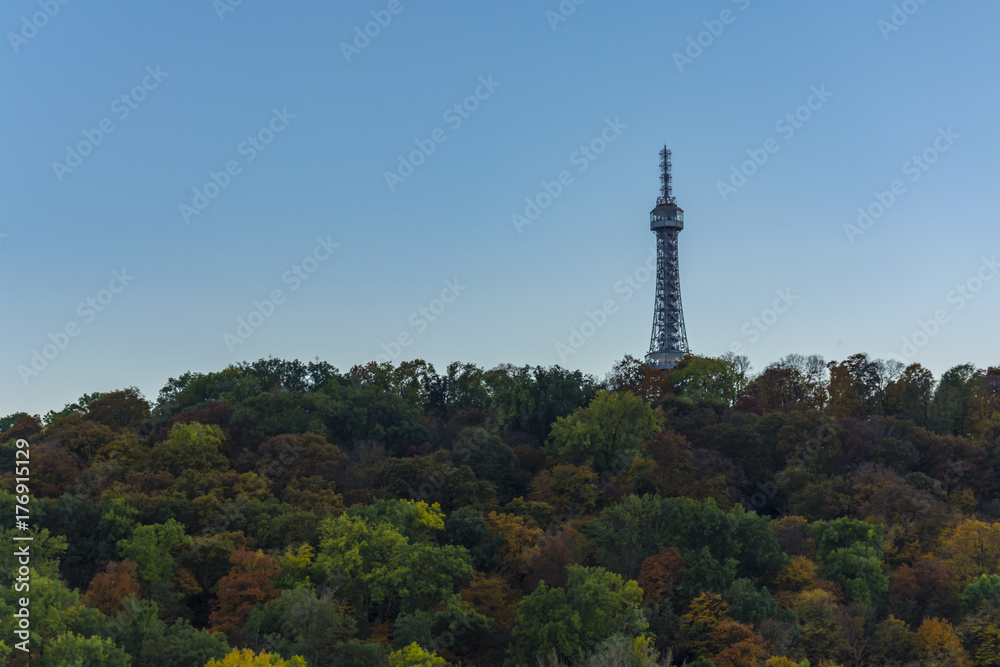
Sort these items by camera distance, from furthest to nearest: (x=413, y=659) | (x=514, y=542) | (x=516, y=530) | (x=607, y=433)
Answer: (x=607, y=433)
(x=516, y=530)
(x=514, y=542)
(x=413, y=659)

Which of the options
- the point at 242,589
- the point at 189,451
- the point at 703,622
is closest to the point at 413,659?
the point at 242,589

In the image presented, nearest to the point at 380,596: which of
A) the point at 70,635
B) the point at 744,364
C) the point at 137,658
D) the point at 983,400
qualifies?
the point at 137,658

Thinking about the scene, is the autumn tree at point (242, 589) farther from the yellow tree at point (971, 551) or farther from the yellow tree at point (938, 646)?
the yellow tree at point (971, 551)

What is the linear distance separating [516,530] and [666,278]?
5760 cm

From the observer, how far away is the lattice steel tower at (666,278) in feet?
307

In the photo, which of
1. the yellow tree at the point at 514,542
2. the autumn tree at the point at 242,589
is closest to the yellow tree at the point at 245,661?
the autumn tree at the point at 242,589

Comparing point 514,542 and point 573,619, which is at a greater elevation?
Result: point 514,542

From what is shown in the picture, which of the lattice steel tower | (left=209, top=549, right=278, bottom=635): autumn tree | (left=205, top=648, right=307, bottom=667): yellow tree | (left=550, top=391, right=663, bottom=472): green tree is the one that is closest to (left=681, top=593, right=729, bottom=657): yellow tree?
(left=205, top=648, right=307, bottom=667): yellow tree

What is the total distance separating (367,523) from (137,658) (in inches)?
470

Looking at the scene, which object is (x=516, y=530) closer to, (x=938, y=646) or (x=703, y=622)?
(x=703, y=622)

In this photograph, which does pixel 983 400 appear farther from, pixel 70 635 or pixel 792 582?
pixel 70 635

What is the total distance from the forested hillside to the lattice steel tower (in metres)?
29.2

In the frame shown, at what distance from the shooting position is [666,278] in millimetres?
95250

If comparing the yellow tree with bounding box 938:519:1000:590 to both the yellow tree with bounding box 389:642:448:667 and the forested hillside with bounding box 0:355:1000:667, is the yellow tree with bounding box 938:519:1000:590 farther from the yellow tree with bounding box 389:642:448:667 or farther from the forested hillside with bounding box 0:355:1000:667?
the yellow tree with bounding box 389:642:448:667
